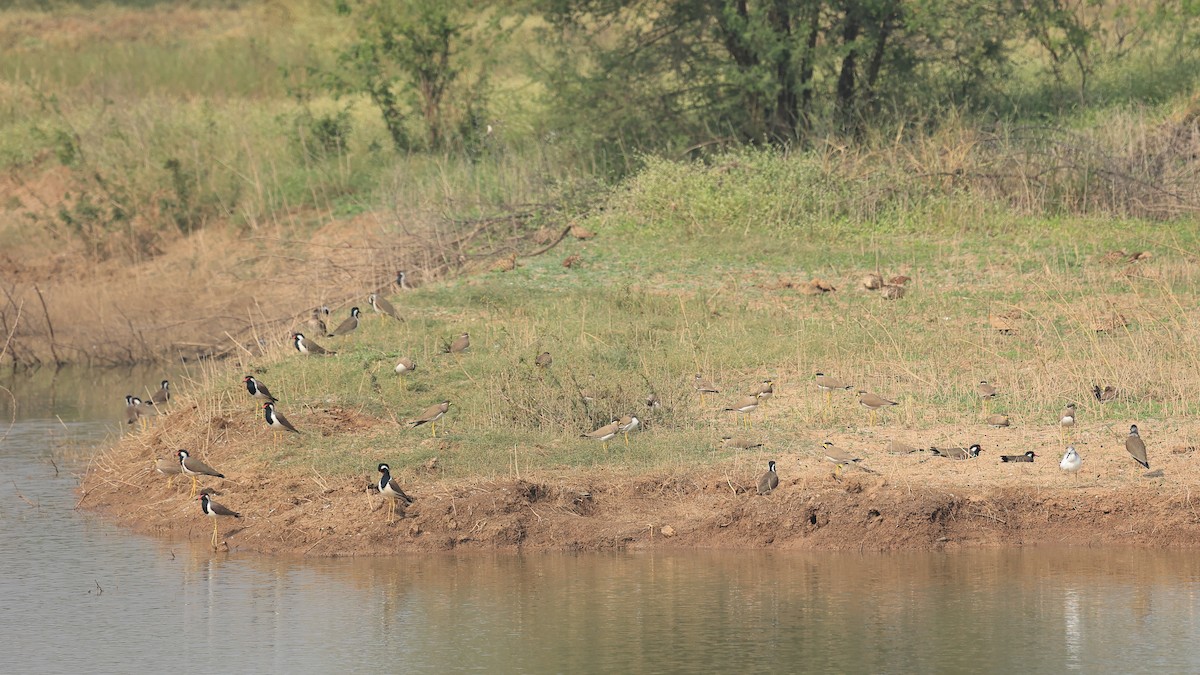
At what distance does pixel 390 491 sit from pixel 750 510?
7.73 feet

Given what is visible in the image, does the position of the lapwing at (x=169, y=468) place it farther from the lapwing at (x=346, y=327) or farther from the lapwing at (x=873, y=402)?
the lapwing at (x=873, y=402)

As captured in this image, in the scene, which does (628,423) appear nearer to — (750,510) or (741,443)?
(741,443)

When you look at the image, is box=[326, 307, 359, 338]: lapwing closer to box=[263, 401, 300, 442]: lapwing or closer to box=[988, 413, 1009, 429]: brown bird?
box=[263, 401, 300, 442]: lapwing

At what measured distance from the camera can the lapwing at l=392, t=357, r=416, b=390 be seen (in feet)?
43.9

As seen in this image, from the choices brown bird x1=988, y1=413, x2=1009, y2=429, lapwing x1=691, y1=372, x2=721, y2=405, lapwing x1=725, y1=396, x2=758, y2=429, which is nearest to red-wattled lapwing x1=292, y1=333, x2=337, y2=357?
lapwing x1=691, y1=372, x2=721, y2=405

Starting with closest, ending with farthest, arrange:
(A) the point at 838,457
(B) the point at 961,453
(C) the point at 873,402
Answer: (A) the point at 838,457 < (B) the point at 961,453 < (C) the point at 873,402

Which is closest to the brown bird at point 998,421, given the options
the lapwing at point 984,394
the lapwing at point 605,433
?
the lapwing at point 984,394

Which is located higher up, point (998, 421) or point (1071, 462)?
point (1071, 462)

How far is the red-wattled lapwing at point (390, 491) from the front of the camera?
1047cm

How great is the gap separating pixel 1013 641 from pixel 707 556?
2.37m

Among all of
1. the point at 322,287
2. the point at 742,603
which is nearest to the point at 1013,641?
the point at 742,603

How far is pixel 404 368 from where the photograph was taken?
13.5 metres

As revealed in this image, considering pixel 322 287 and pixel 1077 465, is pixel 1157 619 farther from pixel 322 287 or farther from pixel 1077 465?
pixel 322 287

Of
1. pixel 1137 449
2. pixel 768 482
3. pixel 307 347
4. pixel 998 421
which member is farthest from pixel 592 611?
pixel 307 347
